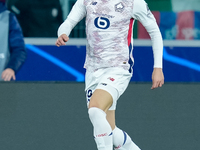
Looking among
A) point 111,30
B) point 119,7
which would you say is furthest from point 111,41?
point 119,7

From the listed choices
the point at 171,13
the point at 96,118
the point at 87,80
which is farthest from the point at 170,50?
the point at 96,118

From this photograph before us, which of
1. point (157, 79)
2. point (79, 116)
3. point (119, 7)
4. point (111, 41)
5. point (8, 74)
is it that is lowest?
point (79, 116)

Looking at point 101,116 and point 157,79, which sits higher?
point 157,79

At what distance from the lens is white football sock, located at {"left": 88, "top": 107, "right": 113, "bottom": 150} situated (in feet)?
11.4

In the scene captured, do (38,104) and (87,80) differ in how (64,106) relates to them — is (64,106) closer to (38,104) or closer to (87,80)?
(38,104)

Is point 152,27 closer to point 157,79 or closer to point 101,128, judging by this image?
point 157,79

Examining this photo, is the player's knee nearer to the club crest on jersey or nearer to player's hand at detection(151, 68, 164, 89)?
player's hand at detection(151, 68, 164, 89)

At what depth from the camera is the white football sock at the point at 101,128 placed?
11.4ft

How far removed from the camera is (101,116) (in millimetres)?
3490

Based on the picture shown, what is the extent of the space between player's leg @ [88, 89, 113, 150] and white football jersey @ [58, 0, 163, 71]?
32 centimetres

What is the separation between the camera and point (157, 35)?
3.91m

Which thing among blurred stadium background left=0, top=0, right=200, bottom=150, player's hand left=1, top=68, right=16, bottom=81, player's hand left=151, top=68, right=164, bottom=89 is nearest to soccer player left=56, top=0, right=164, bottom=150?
player's hand left=151, top=68, right=164, bottom=89

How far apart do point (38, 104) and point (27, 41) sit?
112cm

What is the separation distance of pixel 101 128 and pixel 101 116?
10 cm
